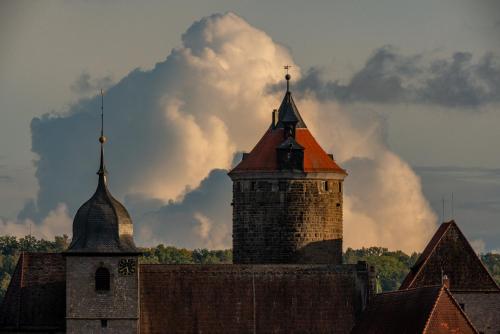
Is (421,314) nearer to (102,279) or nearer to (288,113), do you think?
(102,279)

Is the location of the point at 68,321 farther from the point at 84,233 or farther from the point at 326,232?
the point at 326,232

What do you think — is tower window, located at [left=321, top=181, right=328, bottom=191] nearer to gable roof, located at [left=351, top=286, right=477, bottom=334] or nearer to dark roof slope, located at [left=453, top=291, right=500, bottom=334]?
dark roof slope, located at [left=453, top=291, right=500, bottom=334]

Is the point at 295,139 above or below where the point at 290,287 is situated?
above

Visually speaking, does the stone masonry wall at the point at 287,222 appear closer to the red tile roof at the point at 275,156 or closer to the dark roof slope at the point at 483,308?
the red tile roof at the point at 275,156

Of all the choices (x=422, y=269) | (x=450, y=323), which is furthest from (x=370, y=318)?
(x=450, y=323)

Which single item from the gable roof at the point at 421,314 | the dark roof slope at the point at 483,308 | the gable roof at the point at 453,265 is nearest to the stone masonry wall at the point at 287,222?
the gable roof at the point at 453,265

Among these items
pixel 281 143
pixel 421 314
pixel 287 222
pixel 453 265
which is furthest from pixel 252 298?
pixel 421 314

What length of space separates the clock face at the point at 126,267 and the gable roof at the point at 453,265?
12.7 m

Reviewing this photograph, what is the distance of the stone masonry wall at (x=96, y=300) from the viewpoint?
111375 millimetres

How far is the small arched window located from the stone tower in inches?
493

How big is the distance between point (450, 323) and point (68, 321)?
1959 centimetres

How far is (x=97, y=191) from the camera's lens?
371 ft

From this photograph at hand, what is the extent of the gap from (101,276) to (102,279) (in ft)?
0.47

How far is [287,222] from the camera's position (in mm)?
122312
